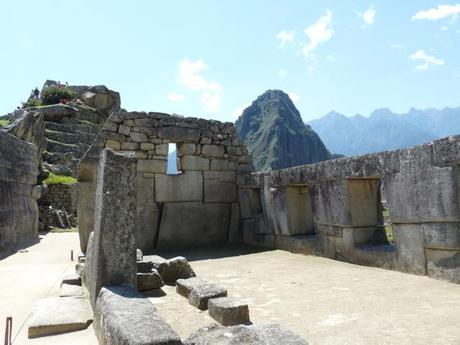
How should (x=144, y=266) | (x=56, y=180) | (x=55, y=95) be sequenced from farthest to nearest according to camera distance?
(x=55, y=95) → (x=56, y=180) → (x=144, y=266)

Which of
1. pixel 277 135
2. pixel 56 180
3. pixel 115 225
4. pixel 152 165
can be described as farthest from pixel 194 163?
pixel 277 135

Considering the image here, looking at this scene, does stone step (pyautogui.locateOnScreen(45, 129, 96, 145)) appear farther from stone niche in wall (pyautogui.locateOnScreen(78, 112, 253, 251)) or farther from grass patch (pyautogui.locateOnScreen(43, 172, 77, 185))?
stone niche in wall (pyautogui.locateOnScreen(78, 112, 253, 251))

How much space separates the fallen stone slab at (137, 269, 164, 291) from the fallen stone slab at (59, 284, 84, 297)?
2.13 ft

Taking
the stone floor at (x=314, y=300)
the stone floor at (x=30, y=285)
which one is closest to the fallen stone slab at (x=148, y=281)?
the stone floor at (x=314, y=300)

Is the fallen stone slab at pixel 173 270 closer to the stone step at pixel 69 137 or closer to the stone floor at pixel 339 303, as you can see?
the stone floor at pixel 339 303

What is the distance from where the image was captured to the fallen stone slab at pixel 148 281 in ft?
15.4

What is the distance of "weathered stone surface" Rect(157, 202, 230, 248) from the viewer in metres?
8.27

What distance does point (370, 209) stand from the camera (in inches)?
240

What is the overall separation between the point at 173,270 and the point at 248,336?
2901mm

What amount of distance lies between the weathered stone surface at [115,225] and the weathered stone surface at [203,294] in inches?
26.7

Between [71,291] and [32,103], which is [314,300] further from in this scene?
[32,103]

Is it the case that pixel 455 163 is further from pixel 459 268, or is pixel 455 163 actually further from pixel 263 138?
pixel 263 138

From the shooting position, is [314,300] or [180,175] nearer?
[314,300]

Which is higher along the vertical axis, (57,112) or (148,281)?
(57,112)
